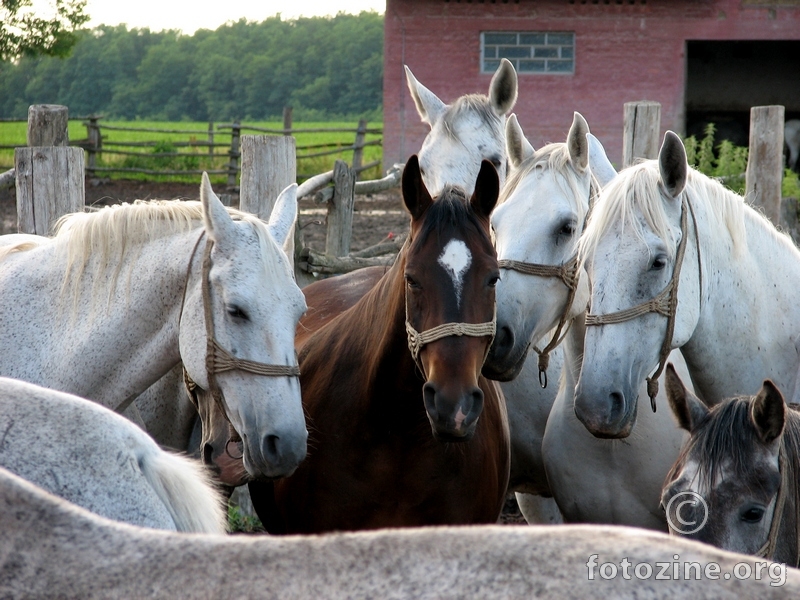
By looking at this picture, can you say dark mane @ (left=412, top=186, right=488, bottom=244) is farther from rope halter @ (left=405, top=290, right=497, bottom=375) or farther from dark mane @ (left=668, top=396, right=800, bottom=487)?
dark mane @ (left=668, top=396, right=800, bottom=487)

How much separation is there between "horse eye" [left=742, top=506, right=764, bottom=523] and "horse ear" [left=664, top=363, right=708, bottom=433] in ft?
0.90

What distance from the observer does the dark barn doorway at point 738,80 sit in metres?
19.4

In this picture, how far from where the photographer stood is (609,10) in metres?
16.8

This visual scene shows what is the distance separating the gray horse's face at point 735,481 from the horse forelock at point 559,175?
103 centimetres

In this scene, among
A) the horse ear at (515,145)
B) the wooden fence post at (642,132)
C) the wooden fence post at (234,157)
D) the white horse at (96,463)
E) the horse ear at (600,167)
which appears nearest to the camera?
the white horse at (96,463)

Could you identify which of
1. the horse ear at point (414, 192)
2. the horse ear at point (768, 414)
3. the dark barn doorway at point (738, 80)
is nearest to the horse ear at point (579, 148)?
the horse ear at point (414, 192)

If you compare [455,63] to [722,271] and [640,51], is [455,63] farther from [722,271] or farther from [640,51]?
[722,271]

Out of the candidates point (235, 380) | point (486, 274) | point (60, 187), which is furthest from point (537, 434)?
point (60, 187)

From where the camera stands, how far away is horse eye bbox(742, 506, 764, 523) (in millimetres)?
1974

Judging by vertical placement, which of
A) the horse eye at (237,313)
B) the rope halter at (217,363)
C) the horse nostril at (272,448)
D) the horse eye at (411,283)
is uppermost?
the horse eye at (411,283)

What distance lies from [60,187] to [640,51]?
591 inches

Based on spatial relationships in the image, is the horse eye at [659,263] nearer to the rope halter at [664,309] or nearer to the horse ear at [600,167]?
the rope halter at [664,309]

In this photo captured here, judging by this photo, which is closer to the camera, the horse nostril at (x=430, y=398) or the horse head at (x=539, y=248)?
the horse nostril at (x=430, y=398)

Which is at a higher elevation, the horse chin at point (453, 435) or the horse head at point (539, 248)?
the horse head at point (539, 248)
